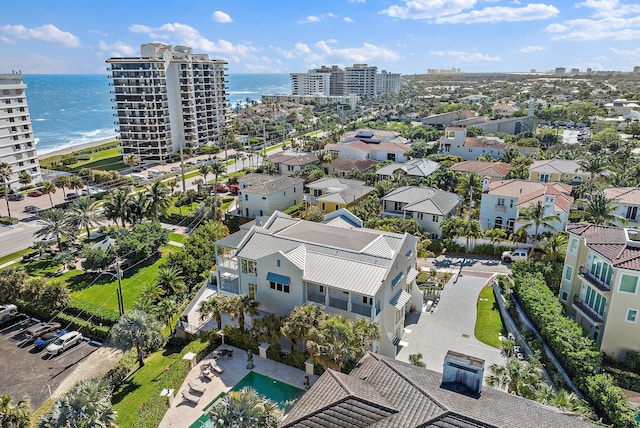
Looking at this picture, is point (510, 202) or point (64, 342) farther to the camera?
point (510, 202)

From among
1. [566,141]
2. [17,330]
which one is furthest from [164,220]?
[566,141]

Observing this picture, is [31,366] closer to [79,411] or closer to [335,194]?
[79,411]

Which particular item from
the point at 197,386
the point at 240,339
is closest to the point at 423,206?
the point at 240,339

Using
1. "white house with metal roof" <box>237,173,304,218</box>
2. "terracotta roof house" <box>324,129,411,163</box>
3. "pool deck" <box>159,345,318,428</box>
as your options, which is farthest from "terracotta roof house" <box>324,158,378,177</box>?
"pool deck" <box>159,345,318,428</box>

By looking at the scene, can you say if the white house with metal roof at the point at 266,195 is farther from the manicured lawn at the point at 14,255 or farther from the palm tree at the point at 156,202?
the manicured lawn at the point at 14,255

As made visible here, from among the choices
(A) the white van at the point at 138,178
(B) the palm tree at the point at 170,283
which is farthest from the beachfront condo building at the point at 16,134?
(B) the palm tree at the point at 170,283
